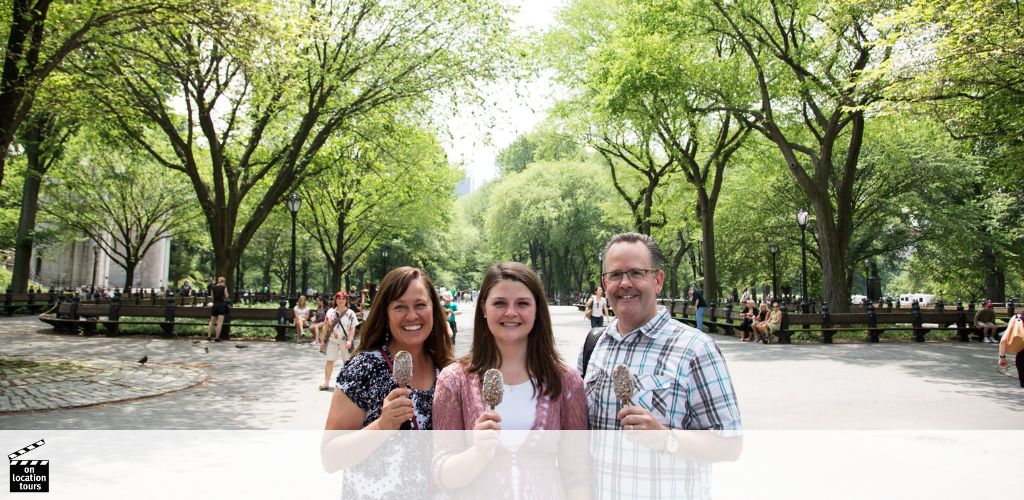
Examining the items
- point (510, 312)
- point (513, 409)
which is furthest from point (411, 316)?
point (513, 409)

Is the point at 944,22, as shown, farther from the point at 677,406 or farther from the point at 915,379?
the point at 677,406

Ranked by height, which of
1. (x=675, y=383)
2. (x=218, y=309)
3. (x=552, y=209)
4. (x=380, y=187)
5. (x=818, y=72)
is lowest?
(x=218, y=309)

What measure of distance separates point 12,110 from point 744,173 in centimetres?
3443

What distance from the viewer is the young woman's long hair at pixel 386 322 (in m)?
2.74

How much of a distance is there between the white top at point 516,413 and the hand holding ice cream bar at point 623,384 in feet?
1.03

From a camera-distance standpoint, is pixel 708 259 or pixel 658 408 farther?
pixel 708 259

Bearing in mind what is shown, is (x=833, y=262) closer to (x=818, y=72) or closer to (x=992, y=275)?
(x=818, y=72)

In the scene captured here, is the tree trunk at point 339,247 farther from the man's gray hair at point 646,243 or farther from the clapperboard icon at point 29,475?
the man's gray hair at point 646,243

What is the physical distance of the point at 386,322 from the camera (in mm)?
2775

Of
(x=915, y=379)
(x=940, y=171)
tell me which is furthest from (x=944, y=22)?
(x=940, y=171)

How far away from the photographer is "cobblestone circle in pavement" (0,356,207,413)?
898 cm

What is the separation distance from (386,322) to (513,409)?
0.77 meters

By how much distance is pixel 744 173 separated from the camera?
38156mm

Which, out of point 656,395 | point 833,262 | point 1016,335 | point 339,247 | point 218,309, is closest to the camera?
point 656,395
